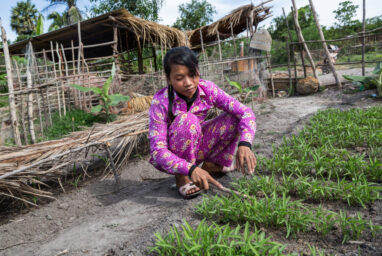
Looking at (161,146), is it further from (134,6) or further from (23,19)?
(23,19)

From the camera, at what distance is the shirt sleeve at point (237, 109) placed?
6.15 ft

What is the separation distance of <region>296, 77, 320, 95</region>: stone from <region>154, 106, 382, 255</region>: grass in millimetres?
4522

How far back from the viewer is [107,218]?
1.80 metres

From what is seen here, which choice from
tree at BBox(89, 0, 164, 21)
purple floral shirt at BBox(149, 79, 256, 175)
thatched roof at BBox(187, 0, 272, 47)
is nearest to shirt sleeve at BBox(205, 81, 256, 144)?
purple floral shirt at BBox(149, 79, 256, 175)

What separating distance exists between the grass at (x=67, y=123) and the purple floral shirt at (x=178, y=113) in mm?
3208

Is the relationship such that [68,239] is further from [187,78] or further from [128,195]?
[187,78]

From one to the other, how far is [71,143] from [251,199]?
1.86 m

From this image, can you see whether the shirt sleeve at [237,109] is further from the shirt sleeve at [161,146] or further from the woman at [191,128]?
the shirt sleeve at [161,146]

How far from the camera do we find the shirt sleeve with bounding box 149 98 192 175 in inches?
63.7

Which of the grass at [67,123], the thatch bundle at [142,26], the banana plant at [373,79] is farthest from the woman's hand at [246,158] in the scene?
the thatch bundle at [142,26]

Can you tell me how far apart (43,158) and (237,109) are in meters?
1.84

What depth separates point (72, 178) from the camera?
2.88 metres

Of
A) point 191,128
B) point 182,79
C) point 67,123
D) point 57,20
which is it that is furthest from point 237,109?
point 57,20

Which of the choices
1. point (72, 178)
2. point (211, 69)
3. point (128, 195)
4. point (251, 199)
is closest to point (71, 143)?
point (72, 178)
